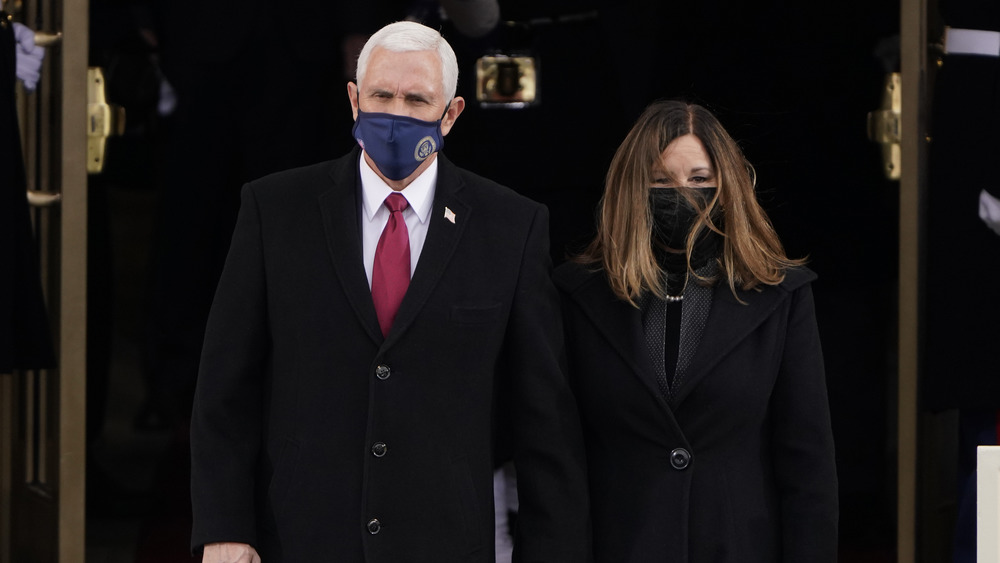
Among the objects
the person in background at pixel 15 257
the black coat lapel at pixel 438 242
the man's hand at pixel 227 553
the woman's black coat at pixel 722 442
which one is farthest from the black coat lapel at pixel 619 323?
the person in background at pixel 15 257

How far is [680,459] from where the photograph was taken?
2.35 meters

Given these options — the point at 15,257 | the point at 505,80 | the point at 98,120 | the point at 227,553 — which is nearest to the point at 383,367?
the point at 227,553

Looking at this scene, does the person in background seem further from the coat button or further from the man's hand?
the coat button

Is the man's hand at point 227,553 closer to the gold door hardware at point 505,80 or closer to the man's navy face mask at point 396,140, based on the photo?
the man's navy face mask at point 396,140

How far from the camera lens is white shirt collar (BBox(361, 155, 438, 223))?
237cm

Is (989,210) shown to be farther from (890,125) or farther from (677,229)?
(677,229)

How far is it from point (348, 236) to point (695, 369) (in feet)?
2.04

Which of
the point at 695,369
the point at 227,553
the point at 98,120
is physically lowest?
the point at 227,553

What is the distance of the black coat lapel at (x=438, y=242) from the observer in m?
2.27

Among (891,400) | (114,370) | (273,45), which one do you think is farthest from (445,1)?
(891,400)

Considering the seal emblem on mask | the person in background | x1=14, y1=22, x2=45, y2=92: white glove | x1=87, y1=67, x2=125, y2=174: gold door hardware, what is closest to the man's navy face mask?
the seal emblem on mask

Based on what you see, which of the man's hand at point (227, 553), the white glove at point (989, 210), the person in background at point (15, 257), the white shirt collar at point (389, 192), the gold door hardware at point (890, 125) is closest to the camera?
the man's hand at point (227, 553)

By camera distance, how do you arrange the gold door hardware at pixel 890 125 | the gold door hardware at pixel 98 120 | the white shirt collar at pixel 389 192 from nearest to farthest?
the white shirt collar at pixel 389 192 < the gold door hardware at pixel 98 120 < the gold door hardware at pixel 890 125

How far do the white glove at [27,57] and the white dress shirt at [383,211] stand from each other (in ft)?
4.79
